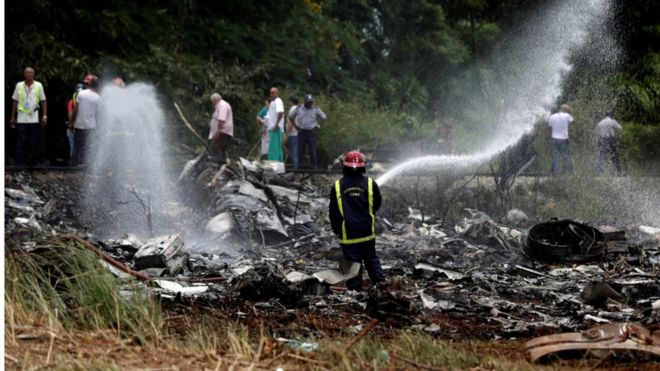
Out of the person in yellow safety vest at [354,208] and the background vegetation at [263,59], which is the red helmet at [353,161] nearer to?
the person in yellow safety vest at [354,208]

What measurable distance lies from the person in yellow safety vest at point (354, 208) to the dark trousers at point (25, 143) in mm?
9563

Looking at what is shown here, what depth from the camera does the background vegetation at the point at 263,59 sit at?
24703mm

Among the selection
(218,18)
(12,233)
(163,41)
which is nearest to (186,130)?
(163,41)

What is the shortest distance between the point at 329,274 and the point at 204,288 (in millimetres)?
1416

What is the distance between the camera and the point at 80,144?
778 inches

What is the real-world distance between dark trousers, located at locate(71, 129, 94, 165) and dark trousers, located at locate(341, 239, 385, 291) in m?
9.31

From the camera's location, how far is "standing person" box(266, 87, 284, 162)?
20.9 meters

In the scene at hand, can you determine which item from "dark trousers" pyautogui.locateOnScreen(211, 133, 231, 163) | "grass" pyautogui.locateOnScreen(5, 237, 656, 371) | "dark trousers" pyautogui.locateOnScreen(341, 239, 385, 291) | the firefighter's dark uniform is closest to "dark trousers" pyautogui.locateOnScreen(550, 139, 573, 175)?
"dark trousers" pyautogui.locateOnScreen(211, 133, 231, 163)

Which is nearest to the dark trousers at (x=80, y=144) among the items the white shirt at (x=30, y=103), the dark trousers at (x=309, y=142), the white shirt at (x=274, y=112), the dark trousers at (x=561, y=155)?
the white shirt at (x=30, y=103)

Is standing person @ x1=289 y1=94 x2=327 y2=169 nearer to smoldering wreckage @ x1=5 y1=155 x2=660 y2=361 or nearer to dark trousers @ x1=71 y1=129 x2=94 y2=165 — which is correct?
smoldering wreckage @ x1=5 y1=155 x2=660 y2=361

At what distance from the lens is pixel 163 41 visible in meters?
26.7

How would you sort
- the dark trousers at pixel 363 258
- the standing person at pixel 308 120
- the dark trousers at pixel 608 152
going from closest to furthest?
1. the dark trousers at pixel 363 258
2. the standing person at pixel 308 120
3. the dark trousers at pixel 608 152

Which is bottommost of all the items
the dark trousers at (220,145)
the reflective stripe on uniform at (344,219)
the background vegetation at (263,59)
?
the reflective stripe on uniform at (344,219)

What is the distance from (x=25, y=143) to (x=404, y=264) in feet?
28.1
